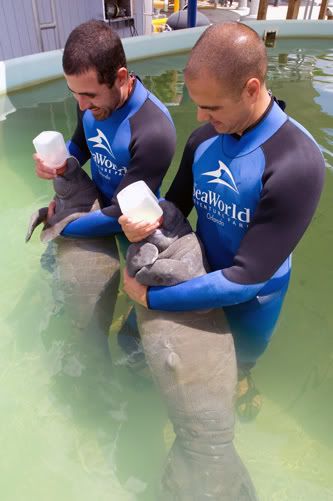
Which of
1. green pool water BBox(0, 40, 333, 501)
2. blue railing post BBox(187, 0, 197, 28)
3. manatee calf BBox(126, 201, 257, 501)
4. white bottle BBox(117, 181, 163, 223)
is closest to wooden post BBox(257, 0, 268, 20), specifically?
blue railing post BBox(187, 0, 197, 28)

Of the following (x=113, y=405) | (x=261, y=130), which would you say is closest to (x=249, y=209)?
(x=261, y=130)

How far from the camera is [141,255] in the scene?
5.78 ft

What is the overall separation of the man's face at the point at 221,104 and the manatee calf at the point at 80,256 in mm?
1039

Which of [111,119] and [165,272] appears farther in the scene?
[111,119]

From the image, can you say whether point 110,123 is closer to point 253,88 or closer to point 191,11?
point 253,88

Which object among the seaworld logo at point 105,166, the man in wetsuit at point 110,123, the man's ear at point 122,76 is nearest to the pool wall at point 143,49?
the seaworld logo at point 105,166

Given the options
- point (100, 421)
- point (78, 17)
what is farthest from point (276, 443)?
point (78, 17)

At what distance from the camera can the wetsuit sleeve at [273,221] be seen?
1.49m

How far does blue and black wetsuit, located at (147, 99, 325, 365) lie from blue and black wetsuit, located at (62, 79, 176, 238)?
22 cm

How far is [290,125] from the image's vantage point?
161cm

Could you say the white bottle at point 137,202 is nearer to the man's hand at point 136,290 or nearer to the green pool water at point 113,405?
the man's hand at point 136,290

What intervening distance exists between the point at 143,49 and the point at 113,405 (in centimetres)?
874

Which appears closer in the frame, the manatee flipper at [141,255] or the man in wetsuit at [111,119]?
the manatee flipper at [141,255]

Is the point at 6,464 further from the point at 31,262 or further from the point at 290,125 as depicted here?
the point at 290,125
